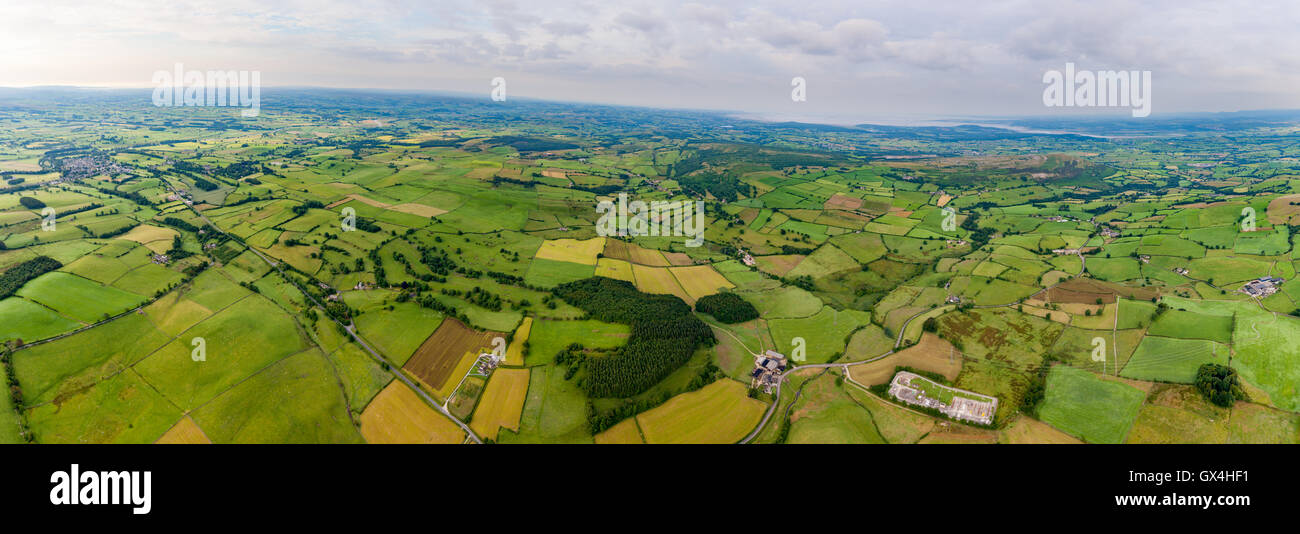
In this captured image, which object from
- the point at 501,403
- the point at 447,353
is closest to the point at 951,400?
the point at 501,403

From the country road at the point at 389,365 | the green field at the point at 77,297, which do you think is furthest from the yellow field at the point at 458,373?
the green field at the point at 77,297

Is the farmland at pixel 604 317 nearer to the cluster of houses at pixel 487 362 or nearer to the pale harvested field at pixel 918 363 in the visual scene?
the pale harvested field at pixel 918 363

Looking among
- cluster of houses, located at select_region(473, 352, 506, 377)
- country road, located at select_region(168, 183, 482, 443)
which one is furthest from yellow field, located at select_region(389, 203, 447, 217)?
cluster of houses, located at select_region(473, 352, 506, 377)

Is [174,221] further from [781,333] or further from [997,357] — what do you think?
[997,357]

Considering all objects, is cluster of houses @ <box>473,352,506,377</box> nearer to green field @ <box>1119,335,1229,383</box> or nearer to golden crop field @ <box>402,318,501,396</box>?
golden crop field @ <box>402,318,501,396</box>

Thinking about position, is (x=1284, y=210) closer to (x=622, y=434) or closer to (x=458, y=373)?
(x=622, y=434)
